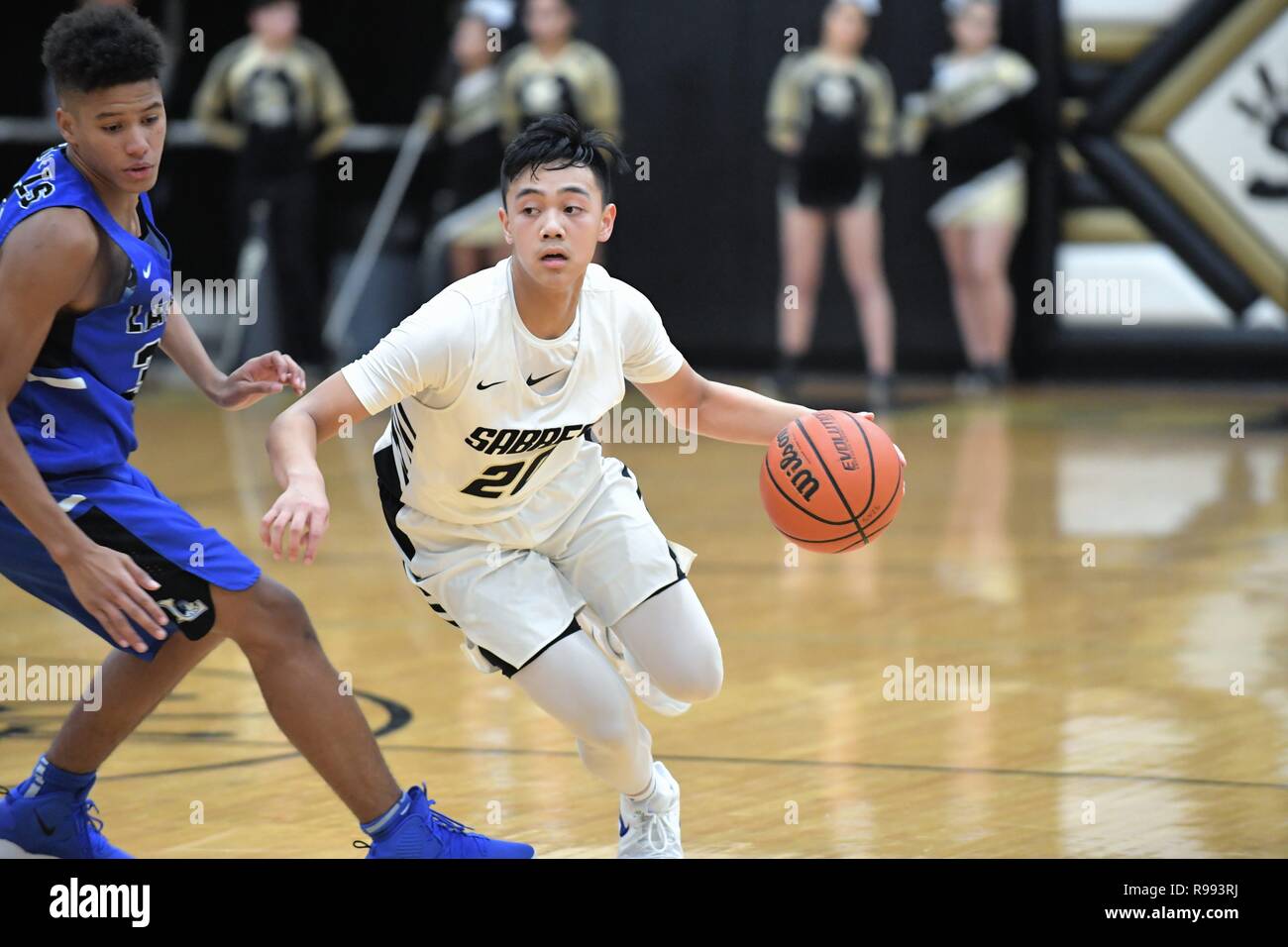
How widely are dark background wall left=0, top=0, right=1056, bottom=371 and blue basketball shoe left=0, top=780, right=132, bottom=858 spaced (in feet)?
33.2

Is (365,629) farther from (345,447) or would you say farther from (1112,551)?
(345,447)

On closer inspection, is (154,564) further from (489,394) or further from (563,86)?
(563,86)

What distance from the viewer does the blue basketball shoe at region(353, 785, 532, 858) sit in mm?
3986

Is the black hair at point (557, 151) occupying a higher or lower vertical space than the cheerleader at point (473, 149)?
lower

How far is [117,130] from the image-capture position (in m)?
3.82

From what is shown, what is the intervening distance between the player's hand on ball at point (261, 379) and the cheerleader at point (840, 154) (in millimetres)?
8972

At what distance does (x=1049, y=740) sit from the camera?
5.36 m

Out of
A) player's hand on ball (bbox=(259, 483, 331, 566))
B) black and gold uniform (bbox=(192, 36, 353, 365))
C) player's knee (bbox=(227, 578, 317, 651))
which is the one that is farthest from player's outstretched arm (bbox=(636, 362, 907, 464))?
black and gold uniform (bbox=(192, 36, 353, 365))

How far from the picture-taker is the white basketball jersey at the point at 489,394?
4051 mm

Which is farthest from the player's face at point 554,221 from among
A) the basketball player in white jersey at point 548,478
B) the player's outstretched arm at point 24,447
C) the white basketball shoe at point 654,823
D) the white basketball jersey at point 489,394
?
the white basketball shoe at point 654,823

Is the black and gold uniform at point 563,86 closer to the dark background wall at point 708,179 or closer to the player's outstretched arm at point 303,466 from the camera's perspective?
the dark background wall at point 708,179

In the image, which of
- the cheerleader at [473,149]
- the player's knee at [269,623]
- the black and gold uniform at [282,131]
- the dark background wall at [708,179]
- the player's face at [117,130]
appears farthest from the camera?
the dark background wall at [708,179]

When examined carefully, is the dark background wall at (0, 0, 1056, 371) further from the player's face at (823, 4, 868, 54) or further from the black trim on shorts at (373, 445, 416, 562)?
the black trim on shorts at (373, 445, 416, 562)
